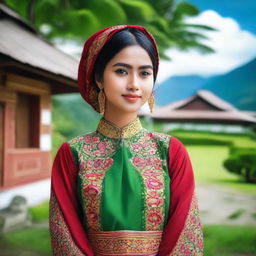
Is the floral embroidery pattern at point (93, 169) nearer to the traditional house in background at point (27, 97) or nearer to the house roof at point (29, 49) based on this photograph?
the house roof at point (29, 49)

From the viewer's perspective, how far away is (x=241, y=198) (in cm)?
673

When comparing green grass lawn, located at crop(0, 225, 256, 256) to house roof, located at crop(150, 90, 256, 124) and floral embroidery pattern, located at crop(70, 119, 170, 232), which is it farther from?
house roof, located at crop(150, 90, 256, 124)

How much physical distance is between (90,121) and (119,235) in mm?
14774

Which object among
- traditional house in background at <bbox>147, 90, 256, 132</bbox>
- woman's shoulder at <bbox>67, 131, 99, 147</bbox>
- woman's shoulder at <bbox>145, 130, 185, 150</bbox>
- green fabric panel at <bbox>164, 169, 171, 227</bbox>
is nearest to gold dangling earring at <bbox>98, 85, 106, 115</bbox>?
woman's shoulder at <bbox>67, 131, 99, 147</bbox>

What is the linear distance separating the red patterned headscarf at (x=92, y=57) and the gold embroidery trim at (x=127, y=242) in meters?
0.52

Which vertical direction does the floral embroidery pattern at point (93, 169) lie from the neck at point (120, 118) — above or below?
below

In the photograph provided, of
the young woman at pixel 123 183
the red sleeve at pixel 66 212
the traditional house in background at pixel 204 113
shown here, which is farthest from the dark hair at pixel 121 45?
the traditional house in background at pixel 204 113

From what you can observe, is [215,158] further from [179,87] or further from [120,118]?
[120,118]

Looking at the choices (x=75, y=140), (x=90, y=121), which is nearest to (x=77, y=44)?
(x=90, y=121)

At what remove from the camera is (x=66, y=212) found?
135cm

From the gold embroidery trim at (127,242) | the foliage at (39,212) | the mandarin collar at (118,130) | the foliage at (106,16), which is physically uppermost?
the foliage at (106,16)

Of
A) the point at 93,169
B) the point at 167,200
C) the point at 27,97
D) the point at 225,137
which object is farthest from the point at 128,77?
the point at 225,137

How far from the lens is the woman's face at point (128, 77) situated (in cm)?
137

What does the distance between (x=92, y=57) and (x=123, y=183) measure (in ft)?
1.65
